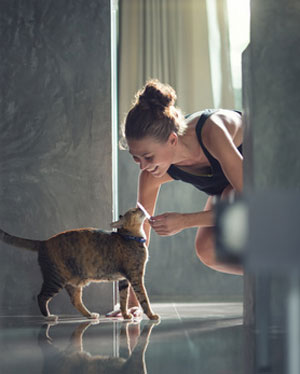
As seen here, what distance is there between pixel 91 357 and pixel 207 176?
3.89ft

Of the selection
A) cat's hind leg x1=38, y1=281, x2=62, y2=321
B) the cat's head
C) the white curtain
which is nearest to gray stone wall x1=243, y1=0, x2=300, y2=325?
the cat's head

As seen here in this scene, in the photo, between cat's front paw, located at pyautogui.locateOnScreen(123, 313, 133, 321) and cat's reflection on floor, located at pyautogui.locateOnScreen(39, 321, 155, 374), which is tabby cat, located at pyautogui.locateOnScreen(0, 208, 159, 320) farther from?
cat's reflection on floor, located at pyautogui.locateOnScreen(39, 321, 155, 374)

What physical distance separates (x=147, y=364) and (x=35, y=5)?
2059 mm

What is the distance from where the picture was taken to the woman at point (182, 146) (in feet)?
7.25

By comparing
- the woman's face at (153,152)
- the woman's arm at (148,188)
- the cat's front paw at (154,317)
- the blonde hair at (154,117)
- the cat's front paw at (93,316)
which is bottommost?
the cat's front paw at (93,316)

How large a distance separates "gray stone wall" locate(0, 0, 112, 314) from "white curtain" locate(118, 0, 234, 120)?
177 centimetres

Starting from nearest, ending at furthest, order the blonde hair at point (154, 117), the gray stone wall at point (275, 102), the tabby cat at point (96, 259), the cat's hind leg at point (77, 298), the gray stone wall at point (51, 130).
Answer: the gray stone wall at point (275, 102) < the blonde hair at point (154, 117) < the tabby cat at point (96, 259) < the cat's hind leg at point (77, 298) < the gray stone wall at point (51, 130)

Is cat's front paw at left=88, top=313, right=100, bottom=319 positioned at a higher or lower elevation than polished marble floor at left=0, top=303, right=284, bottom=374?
lower

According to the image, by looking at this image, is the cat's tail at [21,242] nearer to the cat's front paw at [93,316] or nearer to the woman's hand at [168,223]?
the cat's front paw at [93,316]

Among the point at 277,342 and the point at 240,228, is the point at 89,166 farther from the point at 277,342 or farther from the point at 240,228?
the point at 240,228

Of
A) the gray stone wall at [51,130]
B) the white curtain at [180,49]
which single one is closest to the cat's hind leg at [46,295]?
the gray stone wall at [51,130]

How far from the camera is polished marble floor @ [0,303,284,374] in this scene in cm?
131

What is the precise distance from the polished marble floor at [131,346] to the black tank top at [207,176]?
0.56 m

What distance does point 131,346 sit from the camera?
5.32 ft
